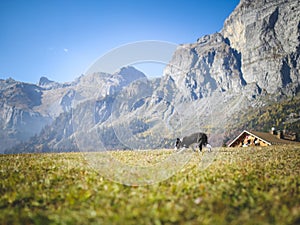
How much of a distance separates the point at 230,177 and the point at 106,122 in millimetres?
7026

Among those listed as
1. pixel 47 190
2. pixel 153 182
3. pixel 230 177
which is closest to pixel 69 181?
pixel 47 190

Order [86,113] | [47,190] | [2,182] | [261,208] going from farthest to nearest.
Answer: [86,113]
[2,182]
[47,190]
[261,208]

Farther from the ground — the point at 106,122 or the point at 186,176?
the point at 106,122

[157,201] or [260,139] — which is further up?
[157,201]

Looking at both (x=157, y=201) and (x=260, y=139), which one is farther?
(x=260, y=139)

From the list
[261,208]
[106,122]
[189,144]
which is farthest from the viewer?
[189,144]

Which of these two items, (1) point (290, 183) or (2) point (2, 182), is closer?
(1) point (290, 183)

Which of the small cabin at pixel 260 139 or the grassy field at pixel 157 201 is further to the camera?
the small cabin at pixel 260 139

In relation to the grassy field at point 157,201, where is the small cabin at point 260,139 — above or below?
below

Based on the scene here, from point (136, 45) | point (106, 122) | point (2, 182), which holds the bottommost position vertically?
point (2, 182)

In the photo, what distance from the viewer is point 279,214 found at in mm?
3971

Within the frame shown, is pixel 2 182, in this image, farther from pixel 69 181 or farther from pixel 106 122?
pixel 106 122

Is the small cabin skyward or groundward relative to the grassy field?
groundward

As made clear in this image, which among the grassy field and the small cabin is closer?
the grassy field
